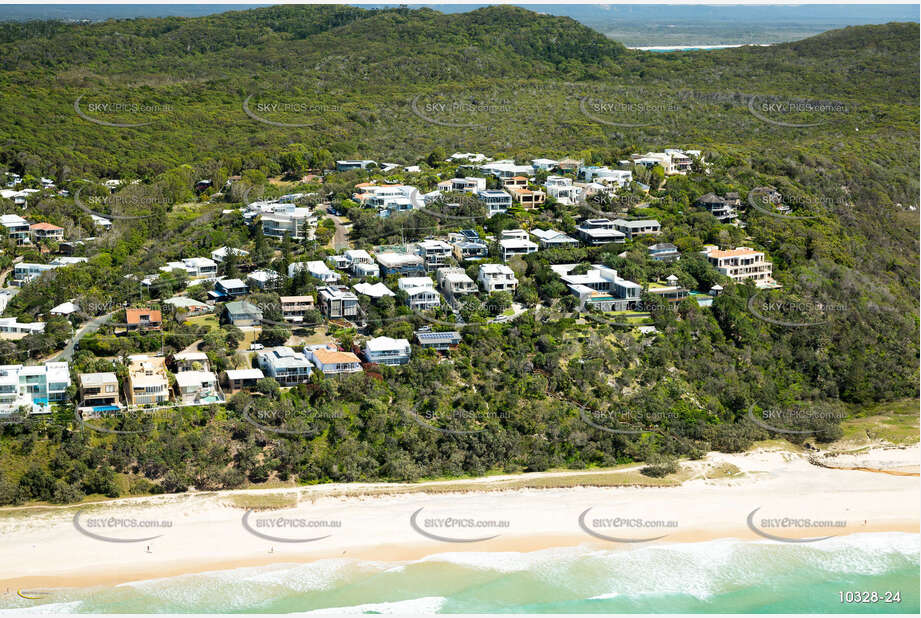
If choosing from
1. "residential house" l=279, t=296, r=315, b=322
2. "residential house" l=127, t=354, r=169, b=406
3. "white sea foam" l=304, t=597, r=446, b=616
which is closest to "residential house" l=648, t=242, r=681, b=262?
"residential house" l=279, t=296, r=315, b=322

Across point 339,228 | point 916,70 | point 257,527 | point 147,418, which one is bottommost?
point 257,527

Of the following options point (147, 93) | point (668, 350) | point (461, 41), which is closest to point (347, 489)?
point (668, 350)

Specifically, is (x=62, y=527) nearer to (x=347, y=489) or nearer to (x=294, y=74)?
(x=347, y=489)

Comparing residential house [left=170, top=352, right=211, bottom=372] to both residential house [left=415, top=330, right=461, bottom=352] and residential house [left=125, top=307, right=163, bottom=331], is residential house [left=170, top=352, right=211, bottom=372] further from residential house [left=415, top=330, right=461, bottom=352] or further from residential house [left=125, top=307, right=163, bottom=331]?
residential house [left=415, top=330, right=461, bottom=352]

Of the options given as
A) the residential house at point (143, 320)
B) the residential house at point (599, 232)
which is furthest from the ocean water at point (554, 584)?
the residential house at point (599, 232)

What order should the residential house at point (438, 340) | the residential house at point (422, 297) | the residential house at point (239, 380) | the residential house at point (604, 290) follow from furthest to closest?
1. the residential house at point (604, 290)
2. the residential house at point (422, 297)
3. the residential house at point (438, 340)
4. the residential house at point (239, 380)

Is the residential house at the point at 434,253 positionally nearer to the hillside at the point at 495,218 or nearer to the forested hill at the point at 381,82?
the hillside at the point at 495,218
